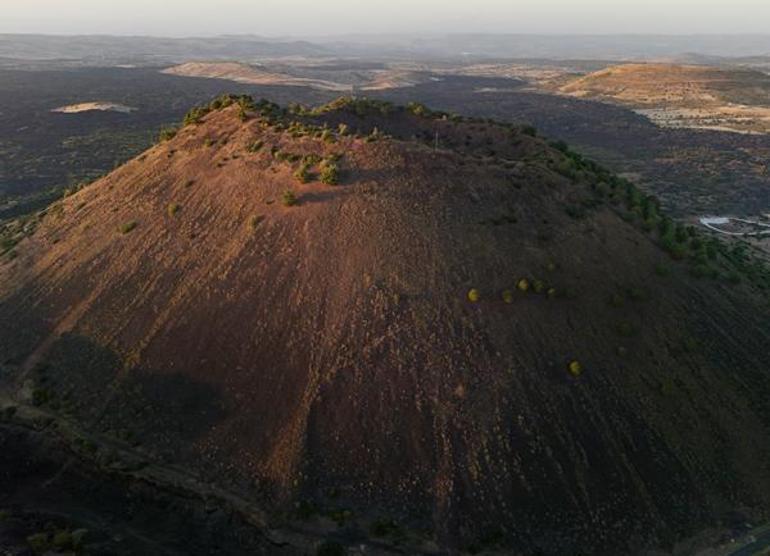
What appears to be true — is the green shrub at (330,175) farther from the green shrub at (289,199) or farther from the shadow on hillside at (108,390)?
the shadow on hillside at (108,390)

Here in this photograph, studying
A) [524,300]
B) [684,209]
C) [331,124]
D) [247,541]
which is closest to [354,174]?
[331,124]

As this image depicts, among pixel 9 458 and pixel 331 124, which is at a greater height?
pixel 331 124

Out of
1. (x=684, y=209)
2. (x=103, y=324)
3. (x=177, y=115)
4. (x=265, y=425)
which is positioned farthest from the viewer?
(x=177, y=115)

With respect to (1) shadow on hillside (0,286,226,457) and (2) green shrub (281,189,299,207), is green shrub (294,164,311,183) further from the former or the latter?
(1) shadow on hillside (0,286,226,457)

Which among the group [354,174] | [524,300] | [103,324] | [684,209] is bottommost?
[684,209]

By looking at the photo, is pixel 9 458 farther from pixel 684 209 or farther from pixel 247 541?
pixel 684 209

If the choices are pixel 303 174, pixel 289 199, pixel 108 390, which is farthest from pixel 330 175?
pixel 108 390

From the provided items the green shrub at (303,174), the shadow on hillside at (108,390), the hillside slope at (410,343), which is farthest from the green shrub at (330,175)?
the shadow on hillside at (108,390)
